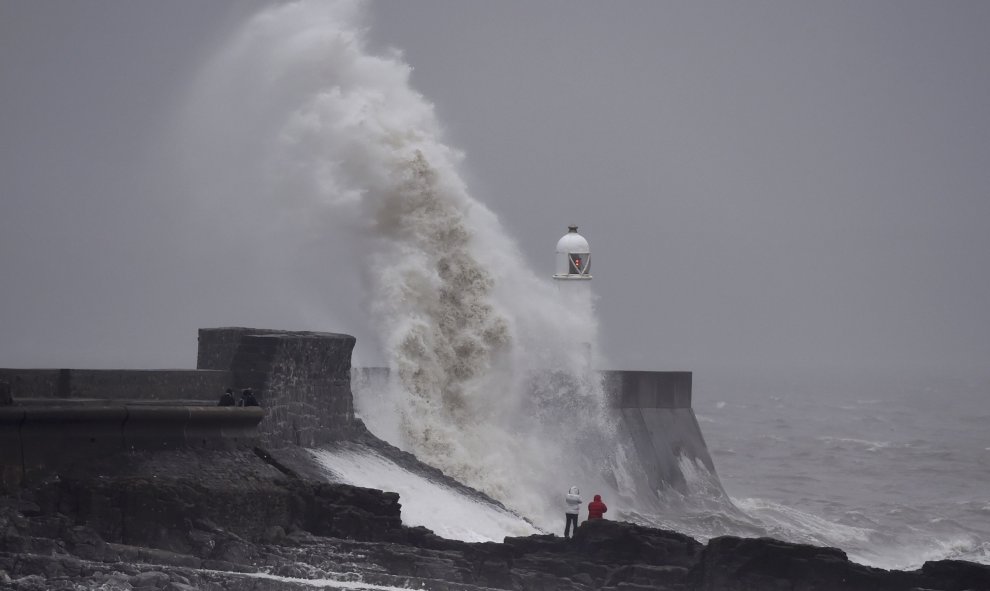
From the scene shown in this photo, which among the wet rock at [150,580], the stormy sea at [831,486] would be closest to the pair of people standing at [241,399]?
the stormy sea at [831,486]

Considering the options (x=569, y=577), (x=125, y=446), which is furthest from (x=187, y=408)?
(x=569, y=577)

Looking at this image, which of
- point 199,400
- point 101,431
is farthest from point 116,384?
point 101,431

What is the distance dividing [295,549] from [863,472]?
25002 millimetres

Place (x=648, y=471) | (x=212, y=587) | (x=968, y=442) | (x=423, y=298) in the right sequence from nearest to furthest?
(x=212, y=587) → (x=423, y=298) → (x=648, y=471) → (x=968, y=442)

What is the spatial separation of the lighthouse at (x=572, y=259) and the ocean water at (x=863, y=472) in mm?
4262

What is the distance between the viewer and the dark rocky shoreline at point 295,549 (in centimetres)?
1095

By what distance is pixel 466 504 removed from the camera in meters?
14.8

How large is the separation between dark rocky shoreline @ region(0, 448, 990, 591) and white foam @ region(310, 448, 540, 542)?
1098mm

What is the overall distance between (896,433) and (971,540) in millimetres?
25780

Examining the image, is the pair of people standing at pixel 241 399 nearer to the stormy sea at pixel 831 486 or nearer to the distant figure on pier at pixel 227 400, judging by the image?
the distant figure on pier at pixel 227 400

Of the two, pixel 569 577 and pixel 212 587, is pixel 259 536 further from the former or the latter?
pixel 569 577

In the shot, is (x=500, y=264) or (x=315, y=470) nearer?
(x=315, y=470)

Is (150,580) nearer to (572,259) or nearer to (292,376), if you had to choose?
(292,376)

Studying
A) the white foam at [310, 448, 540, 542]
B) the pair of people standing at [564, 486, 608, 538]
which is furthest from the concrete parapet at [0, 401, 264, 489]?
the pair of people standing at [564, 486, 608, 538]
